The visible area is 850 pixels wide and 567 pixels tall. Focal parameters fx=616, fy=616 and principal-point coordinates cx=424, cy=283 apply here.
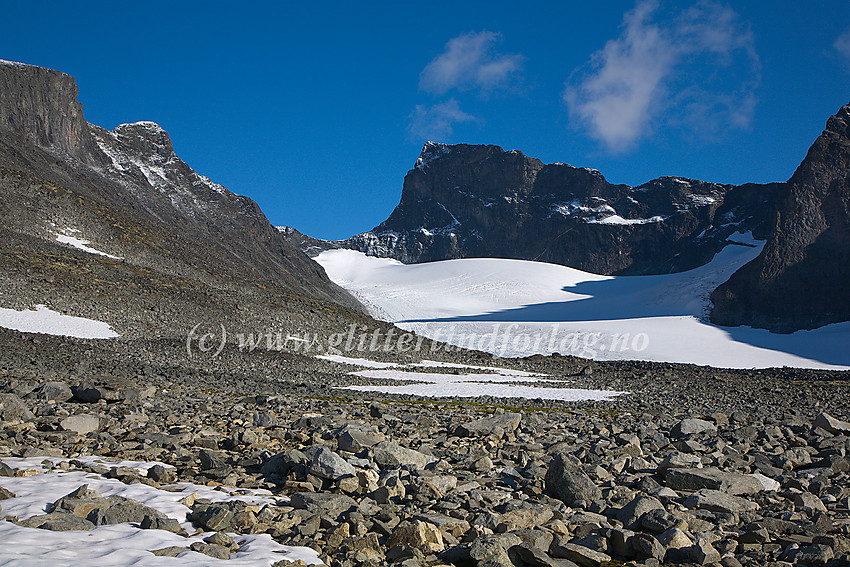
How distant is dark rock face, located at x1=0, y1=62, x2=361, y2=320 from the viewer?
165 feet

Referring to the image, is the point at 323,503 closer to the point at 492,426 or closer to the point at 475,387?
the point at 492,426

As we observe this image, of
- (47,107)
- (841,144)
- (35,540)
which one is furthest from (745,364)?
(47,107)

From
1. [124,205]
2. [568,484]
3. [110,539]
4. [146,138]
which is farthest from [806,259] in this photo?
[146,138]

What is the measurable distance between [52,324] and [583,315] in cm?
6547

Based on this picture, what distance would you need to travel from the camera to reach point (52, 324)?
31.6 meters

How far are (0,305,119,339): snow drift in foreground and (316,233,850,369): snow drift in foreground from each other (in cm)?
3347

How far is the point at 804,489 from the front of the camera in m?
8.28

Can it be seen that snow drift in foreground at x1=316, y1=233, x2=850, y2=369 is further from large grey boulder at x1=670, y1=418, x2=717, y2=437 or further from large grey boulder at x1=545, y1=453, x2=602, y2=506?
large grey boulder at x1=545, y1=453, x2=602, y2=506

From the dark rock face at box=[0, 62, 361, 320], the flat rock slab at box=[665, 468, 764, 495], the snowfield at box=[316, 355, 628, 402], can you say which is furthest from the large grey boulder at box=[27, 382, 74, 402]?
the dark rock face at box=[0, 62, 361, 320]

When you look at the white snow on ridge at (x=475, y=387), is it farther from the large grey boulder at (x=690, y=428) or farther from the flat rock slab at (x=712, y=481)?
the flat rock slab at (x=712, y=481)

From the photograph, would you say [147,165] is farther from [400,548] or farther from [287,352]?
[400,548]

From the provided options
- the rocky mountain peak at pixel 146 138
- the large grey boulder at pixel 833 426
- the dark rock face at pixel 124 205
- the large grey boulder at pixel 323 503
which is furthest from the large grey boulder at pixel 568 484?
the rocky mountain peak at pixel 146 138

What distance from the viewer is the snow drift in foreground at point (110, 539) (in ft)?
14.2

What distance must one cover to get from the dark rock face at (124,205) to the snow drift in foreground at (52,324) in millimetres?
1990
